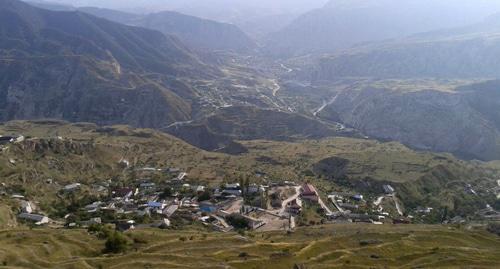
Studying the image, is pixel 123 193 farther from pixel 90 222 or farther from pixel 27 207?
pixel 90 222

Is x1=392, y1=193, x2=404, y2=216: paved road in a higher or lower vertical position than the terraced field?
lower

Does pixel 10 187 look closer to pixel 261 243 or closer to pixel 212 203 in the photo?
pixel 212 203

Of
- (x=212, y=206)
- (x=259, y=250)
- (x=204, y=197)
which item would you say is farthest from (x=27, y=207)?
(x=259, y=250)

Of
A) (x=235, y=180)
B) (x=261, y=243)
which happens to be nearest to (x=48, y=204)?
(x=235, y=180)

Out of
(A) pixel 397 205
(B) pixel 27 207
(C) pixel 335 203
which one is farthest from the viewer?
(A) pixel 397 205

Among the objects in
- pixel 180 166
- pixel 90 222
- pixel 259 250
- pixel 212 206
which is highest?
pixel 259 250

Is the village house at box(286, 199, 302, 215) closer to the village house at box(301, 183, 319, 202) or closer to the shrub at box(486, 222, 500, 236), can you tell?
the village house at box(301, 183, 319, 202)

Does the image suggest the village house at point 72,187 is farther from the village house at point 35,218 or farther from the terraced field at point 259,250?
the terraced field at point 259,250

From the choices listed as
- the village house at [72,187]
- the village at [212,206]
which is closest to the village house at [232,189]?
the village at [212,206]

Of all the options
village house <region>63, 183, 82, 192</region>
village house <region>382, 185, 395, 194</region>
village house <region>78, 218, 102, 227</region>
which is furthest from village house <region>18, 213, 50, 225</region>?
village house <region>382, 185, 395, 194</region>
